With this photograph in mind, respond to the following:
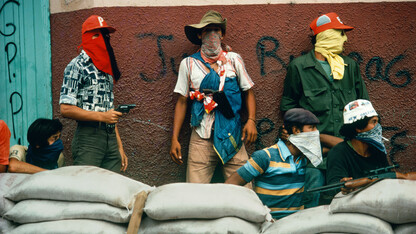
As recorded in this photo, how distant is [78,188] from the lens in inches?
114

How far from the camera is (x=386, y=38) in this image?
15.5 feet

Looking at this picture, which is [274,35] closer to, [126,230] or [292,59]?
[292,59]

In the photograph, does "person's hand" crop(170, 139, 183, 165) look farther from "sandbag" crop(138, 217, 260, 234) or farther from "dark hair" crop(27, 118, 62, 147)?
"sandbag" crop(138, 217, 260, 234)

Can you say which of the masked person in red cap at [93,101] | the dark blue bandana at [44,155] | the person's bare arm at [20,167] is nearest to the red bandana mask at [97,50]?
the masked person in red cap at [93,101]

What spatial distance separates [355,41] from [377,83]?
495mm

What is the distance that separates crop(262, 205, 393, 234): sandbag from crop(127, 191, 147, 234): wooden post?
0.78m

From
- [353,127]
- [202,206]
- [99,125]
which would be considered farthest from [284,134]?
[99,125]

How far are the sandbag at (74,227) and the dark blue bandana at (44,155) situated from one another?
3.62 ft

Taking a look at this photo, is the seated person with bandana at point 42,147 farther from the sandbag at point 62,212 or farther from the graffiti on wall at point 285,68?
the graffiti on wall at point 285,68

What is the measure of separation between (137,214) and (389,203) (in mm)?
1490

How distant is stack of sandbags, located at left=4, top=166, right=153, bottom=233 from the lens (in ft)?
9.26

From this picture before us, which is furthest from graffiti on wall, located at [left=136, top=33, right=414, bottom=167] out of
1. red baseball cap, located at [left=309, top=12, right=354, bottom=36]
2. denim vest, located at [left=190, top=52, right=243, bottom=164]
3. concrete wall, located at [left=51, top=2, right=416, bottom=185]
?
denim vest, located at [left=190, top=52, right=243, bottom=164]

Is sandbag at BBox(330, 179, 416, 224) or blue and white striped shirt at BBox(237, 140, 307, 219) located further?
blue and white striped shirt at BBox(237, 140, 307, 219)

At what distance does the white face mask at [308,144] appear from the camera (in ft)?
11.5
